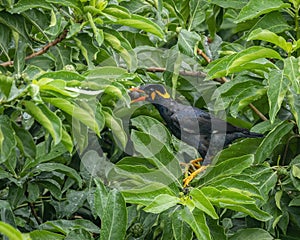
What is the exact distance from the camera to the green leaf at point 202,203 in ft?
4.74

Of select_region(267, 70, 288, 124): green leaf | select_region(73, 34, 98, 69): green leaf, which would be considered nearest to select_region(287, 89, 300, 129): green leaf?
select_region(267, 70, 288, 124): green leaf

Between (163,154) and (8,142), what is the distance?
1.64 feet

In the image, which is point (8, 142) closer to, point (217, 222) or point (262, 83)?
point (217, 222)

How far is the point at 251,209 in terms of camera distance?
158 cm

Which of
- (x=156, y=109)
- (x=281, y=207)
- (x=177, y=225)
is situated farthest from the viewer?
(x=156, y=109)

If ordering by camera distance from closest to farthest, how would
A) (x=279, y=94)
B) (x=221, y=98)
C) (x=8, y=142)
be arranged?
(x=8, y=142)
(x=279, y=94)
(x=221, y=98)

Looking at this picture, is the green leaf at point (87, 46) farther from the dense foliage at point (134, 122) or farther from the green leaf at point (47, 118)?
the green leaf at point (47, 118)

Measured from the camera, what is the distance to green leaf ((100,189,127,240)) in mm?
1466

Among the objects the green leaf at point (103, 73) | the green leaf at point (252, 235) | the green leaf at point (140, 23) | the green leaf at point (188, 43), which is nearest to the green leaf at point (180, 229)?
the green leaf at point (252, 235)

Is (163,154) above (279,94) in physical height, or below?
below

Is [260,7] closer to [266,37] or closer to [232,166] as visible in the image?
[266,37]

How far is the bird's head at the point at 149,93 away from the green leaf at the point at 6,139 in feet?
2.75

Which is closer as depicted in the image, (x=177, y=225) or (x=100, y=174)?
(x=177, y=225)

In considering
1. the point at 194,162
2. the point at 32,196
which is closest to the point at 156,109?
the point at 194,162
